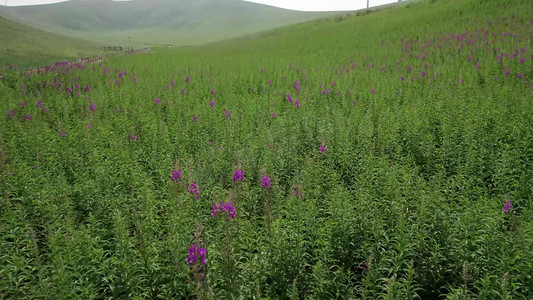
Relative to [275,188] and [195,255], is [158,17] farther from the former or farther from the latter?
[195,255]

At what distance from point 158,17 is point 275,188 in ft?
550

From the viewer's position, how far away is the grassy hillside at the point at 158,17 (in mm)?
110000

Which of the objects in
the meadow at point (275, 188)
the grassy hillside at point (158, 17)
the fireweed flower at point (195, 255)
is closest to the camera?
the fireweed flower at point (195, 255)

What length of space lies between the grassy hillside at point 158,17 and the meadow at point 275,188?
316 feet

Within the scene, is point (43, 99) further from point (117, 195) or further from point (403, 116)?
point (403, 116)

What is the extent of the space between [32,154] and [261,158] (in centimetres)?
379

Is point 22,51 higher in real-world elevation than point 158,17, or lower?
lower

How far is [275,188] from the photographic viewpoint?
13.3 feet

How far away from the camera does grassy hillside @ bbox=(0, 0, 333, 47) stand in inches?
4331

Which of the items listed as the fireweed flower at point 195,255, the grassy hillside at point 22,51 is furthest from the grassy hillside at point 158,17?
the fireweed flower at point 195,255

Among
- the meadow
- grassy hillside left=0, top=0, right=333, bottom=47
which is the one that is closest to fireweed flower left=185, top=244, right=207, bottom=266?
the meadow

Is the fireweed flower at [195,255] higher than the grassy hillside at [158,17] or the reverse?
the reverse

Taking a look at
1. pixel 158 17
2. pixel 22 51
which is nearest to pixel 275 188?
pixel 22 51

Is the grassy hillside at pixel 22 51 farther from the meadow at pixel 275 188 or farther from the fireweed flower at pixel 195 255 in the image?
the fireweed flower at pixel 195 255
